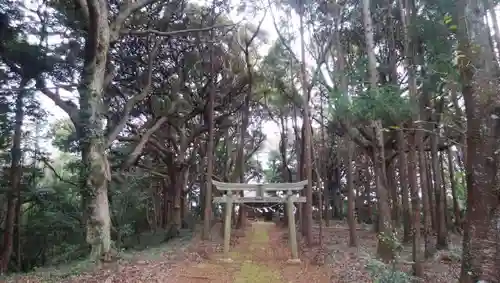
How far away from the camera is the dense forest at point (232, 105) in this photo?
4.74 metres

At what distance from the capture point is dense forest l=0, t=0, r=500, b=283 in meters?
4.74

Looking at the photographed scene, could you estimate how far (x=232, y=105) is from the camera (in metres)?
18.2

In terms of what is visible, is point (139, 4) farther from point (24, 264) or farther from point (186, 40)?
point (24, 264)

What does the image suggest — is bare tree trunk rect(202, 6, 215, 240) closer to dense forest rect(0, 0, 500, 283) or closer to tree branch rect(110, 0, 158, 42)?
dense forest rect(0, 0, 500, 283)

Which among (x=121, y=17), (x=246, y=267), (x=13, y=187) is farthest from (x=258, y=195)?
(x=13, y=187)

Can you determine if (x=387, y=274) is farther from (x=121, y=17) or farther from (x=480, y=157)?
(x=121, y=17)

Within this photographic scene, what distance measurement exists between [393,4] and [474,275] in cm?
913

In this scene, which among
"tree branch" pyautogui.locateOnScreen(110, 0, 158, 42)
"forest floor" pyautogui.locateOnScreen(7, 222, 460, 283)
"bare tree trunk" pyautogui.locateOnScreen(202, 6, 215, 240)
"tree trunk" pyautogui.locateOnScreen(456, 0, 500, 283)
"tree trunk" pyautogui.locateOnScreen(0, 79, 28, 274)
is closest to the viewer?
"tree trunk" pyautogui.locateOnScreen(456, 0, 500, 283)

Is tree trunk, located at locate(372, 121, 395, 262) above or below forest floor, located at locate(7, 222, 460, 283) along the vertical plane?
above

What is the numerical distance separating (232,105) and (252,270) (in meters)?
9.64

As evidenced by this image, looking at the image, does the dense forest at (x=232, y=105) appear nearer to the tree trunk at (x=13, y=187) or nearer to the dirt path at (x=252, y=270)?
the tree trunk at (x=13, y=187)

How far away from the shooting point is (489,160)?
426 cm

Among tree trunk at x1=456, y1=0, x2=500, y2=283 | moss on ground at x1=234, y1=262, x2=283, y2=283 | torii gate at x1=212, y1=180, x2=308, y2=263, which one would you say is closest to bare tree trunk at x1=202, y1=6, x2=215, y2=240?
torii gate at x1=212, y1=180, x2=308, y2=263

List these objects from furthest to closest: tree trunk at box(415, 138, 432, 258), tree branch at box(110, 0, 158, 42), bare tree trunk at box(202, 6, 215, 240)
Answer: bare tree trunk at box(202, 6, 215, 240) → tree branch at box(110, 0, 158, 42) → tree trunk at box(415, 138, 432, 258)
